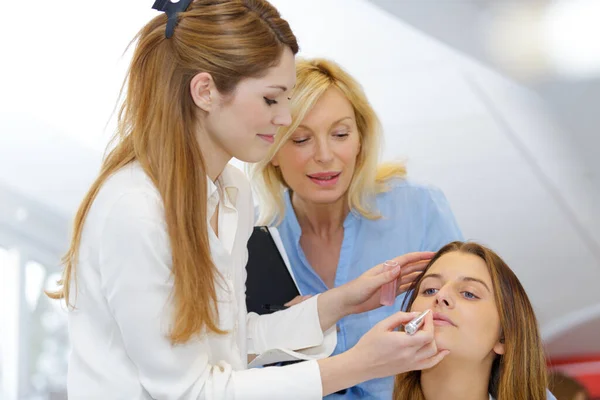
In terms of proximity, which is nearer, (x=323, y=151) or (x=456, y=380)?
(x=456, y=380)

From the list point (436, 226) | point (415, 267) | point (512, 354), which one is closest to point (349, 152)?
point (436, 226)

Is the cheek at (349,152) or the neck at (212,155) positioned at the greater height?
the neck at (212,155)

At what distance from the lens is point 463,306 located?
1.89m

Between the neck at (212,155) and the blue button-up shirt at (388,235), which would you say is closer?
the neck at (212,155)

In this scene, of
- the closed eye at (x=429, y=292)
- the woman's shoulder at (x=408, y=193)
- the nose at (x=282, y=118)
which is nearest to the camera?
the nose at (x=282, y=118)

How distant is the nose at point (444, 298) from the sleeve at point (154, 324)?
0.39m

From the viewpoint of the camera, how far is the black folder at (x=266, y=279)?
2.41m

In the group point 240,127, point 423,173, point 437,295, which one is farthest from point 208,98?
point 423,173

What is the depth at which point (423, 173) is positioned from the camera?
3.29 metres

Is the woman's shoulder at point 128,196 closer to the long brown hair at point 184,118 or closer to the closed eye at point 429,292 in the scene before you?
the long brown hair at point 184,118

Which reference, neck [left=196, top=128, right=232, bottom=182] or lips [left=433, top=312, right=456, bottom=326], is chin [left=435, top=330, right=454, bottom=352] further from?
neck [left=196, top=128, right=232, bottom=182]

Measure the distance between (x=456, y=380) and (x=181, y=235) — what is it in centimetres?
75

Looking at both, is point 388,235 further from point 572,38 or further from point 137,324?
point 572,38

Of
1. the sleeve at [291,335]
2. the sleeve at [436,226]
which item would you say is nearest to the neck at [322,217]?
the sleeve at [436,226]
